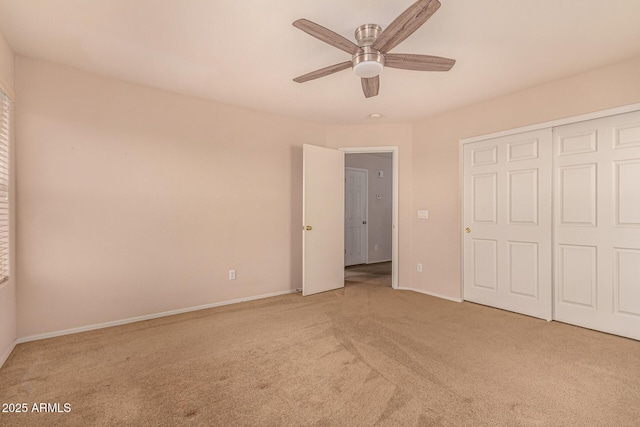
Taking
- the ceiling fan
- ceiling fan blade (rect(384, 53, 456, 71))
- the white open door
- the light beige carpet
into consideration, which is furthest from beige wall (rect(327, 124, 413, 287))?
ceiling fan blade (rect(384, 53, 456, 71))

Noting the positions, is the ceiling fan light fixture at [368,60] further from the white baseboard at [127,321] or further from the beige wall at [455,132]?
the white baseboard at [127,321]

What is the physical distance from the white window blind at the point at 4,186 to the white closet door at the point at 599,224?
475cm

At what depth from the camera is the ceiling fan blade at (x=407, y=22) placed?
1.59 metres

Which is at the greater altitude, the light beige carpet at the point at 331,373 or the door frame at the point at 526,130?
the door frame at the point at 526,130

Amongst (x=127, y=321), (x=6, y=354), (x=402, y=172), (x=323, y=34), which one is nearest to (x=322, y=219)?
(x=402, y=172)

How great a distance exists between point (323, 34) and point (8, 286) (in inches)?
116

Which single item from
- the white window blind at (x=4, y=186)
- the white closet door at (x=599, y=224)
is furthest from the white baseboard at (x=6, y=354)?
the white closet door at (x=599, y=224)

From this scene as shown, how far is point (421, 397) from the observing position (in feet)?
5.92

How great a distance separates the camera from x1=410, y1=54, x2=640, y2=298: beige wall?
108 inches

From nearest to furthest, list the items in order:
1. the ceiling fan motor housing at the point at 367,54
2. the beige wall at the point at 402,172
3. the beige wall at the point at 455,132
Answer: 1. the ceiling fan motor housing at the point at 367,54
2. the beige wall at the point at 455,132
3. the beige wall at the point at 402,172

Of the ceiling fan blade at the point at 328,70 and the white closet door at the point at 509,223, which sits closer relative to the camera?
the ceiling fan blade at the point at 328,70

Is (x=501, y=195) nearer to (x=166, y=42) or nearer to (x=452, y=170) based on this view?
(x=452, y=170)

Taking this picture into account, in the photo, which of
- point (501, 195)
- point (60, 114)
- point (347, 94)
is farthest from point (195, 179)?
point (501, 195)

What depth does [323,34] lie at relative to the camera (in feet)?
6.08
